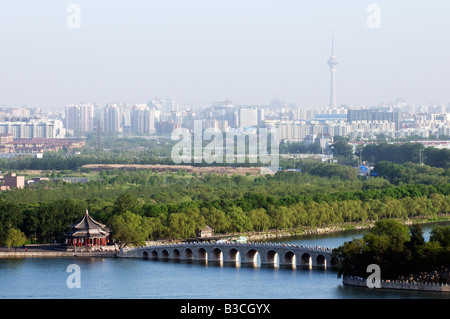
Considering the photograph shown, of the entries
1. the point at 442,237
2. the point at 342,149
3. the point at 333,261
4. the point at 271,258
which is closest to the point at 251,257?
the point at 271,258

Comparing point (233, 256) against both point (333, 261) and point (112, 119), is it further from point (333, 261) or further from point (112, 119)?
point (112, 119)

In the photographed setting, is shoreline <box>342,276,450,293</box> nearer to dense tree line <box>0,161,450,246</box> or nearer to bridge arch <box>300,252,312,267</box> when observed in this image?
bridge arch <box>300,252,312,267</box>

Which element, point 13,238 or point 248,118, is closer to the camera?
point 13,238

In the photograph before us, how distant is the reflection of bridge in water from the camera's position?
29.9m

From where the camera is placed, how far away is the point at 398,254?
2642 centimetres

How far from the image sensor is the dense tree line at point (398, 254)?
85.0 ft

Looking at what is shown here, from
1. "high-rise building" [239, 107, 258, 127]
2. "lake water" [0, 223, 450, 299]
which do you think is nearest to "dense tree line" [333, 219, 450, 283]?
"lake water" [0, 223, 450, 299]

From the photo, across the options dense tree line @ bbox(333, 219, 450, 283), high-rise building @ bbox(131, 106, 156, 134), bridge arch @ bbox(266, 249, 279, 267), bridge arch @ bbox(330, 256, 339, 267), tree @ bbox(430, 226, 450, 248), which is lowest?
high-rise building @ bbox(131, 106, 156, 134)

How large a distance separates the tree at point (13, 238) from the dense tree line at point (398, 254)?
10.6 metres

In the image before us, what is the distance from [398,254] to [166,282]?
221 inches

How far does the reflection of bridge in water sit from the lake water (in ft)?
1.99
